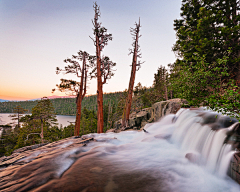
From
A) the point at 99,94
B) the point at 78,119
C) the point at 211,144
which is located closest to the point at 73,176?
the point at 211,144

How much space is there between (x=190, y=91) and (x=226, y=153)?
3234mm

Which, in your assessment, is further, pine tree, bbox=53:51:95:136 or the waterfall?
pine tree, bbox=53:51:95:136

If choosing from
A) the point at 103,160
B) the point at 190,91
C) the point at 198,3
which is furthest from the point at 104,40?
the point at 103,160

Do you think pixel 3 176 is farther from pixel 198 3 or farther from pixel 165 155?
pixel 198 3

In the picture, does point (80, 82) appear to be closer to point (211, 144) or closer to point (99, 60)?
point (99, 60)

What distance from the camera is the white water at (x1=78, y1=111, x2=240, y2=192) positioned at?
316cm

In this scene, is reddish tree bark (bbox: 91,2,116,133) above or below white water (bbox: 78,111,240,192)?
above

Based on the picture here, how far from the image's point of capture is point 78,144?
17.7ft

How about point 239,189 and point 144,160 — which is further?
point 144,160

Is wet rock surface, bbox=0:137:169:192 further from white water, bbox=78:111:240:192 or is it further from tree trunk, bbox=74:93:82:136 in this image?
tree trunk, bbox=74:93:82:136

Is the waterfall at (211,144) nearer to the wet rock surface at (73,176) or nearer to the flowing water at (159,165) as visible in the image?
the flowing water at (159,165)

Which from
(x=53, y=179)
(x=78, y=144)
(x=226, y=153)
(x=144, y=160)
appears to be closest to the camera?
(x=53, y=179)

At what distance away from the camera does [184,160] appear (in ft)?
14.5

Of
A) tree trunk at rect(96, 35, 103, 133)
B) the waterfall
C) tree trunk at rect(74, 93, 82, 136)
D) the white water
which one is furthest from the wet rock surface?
tree trunk at rect(74, 93, 82, 136)
